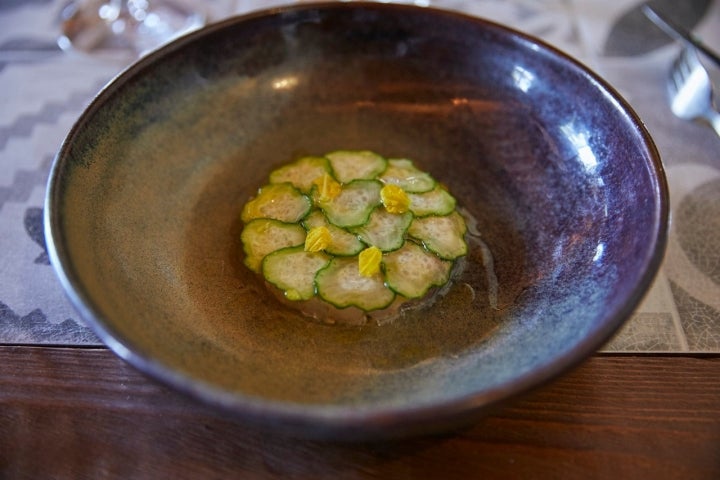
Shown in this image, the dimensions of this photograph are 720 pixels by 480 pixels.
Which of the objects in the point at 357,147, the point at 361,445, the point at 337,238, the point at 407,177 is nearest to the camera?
the point at 361,445

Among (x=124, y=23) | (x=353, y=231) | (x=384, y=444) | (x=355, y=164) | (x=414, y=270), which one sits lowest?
(x=384, y=444)

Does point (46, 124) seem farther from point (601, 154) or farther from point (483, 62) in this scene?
point (601, 154)

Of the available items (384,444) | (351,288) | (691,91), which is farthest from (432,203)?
(691,91)

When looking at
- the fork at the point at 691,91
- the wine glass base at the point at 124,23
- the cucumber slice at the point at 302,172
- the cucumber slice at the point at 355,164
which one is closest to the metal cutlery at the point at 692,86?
the fork at the point at 691,91

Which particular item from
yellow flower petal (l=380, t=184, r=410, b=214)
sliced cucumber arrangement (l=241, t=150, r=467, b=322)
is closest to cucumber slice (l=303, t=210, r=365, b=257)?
sliced cucumber arrangement (l=241, t=150, r=467, b=322)

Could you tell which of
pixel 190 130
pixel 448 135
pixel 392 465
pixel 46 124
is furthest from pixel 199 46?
pixel 392 465

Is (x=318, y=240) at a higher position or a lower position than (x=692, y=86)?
higher

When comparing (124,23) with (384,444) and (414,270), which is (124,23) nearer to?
(414,270)
